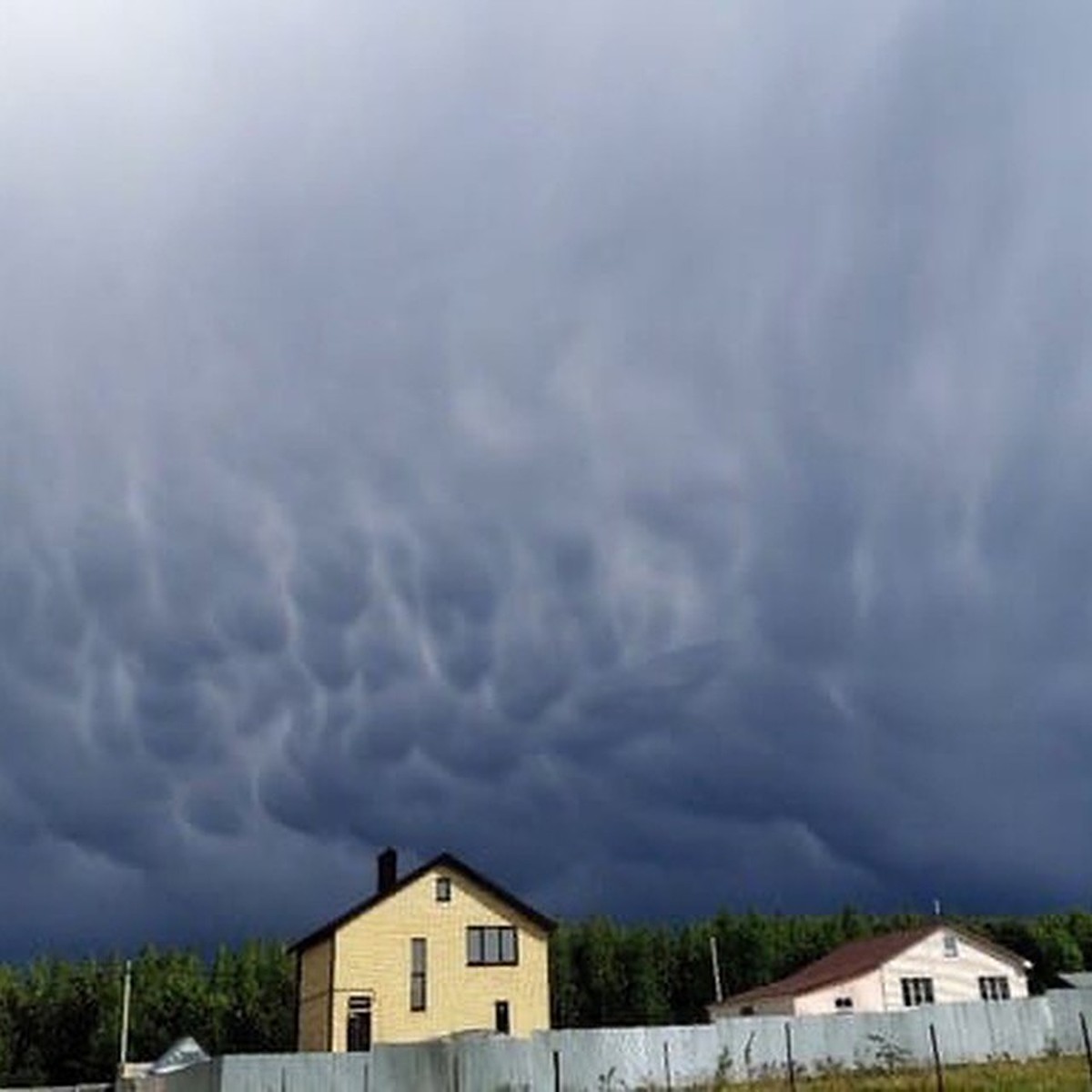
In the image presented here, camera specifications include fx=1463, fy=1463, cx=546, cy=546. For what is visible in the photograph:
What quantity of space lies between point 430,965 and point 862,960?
76.1 feet

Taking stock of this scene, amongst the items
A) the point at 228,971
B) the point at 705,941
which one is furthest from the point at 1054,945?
the point at 228,971

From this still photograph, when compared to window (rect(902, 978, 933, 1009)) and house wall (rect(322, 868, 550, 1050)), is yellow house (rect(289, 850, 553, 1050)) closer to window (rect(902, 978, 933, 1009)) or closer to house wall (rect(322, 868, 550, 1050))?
house wall (rect(322, 868, 550, 1050))

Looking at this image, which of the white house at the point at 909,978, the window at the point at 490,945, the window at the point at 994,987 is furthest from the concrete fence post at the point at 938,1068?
the window at the point at 994,987

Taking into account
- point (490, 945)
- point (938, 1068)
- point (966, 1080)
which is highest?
point (490, 945)

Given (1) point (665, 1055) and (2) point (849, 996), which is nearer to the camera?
(1) point (665, 1055)

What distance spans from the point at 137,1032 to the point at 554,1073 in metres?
63.4

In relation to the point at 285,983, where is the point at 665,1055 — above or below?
below

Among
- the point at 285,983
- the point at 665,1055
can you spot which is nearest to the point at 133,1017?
the point at 285,983

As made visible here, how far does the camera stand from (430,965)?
6012cm

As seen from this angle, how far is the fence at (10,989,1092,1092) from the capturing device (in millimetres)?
40125

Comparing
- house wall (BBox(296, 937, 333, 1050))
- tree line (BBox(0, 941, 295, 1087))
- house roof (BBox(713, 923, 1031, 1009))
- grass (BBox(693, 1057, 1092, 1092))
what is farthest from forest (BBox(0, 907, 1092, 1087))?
grass (BBox(693, 1057, 1092, 1092))

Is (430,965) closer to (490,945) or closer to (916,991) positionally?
(490,945)

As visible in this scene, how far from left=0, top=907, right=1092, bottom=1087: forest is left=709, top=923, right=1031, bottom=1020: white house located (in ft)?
57.4

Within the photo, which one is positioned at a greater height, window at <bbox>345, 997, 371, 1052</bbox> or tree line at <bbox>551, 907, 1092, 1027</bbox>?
tree line at <bbox>551, 907, 1092, 1027</bbox>
